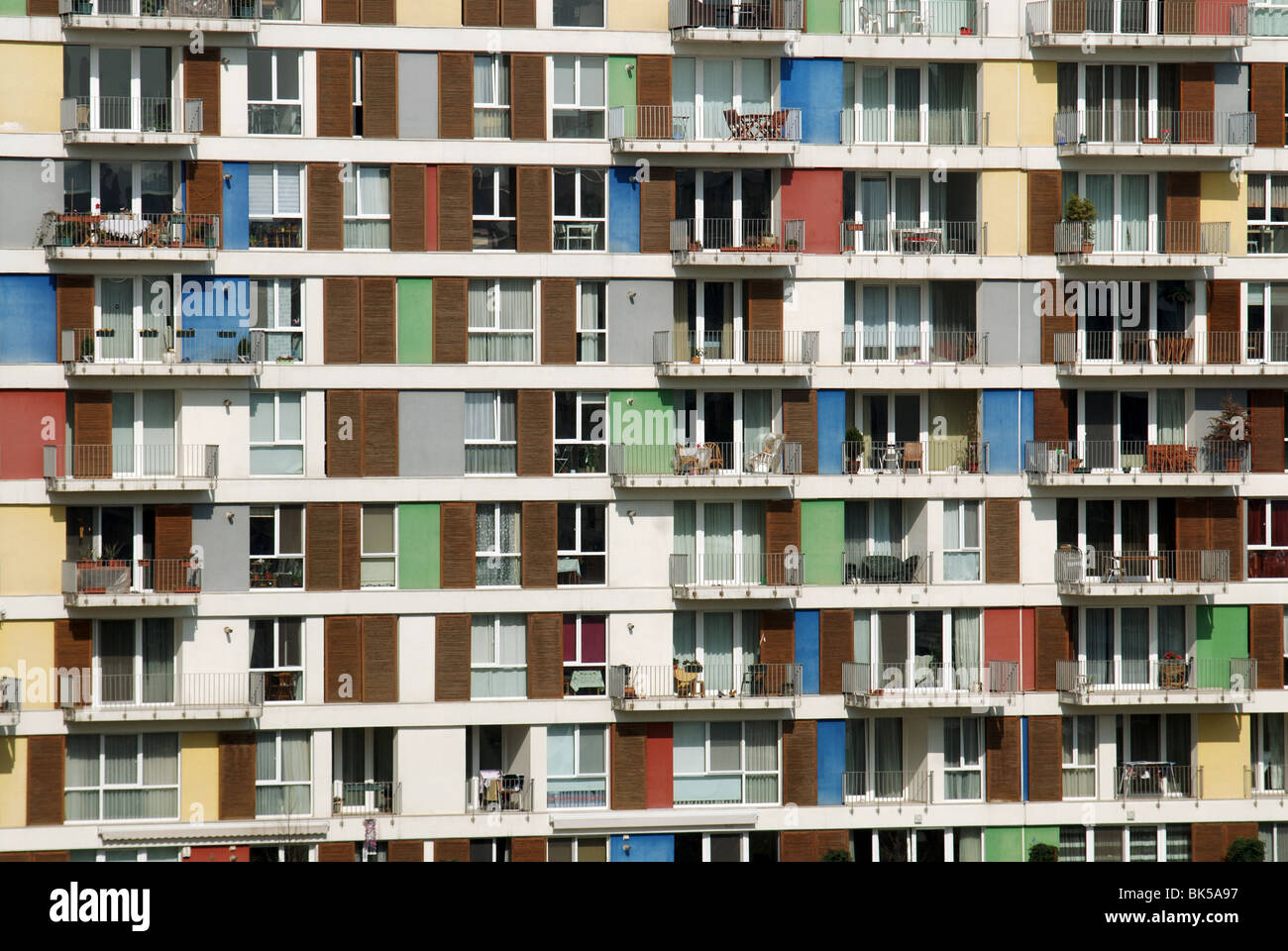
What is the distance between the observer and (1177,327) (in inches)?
1489

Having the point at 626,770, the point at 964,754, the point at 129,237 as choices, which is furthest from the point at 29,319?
the point at 964,754

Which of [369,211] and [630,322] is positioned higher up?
[369,211]

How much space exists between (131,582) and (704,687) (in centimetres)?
1241

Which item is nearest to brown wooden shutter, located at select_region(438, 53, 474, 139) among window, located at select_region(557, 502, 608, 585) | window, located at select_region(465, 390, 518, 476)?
window, located at select_region(465, 390, 518, 476)

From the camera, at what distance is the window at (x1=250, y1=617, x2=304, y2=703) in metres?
35.2

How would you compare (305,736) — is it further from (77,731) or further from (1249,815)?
(1249,815)

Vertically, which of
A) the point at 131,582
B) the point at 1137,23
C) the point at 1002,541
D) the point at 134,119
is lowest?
the point at 131,582

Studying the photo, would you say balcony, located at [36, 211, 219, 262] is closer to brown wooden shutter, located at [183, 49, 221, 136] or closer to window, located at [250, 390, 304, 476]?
brown wooden shutter, located at [183, 49, 221, 136]

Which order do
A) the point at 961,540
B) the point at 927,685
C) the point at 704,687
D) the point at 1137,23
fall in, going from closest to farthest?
the point at 704,687
the point at 927,685
the point at 1137,23
the point at 961,540

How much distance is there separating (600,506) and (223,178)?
10.6 m

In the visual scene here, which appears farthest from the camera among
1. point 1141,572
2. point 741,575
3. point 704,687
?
point 1141,572

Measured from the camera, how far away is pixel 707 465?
3603cm

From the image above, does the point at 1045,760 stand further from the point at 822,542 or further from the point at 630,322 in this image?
the point at 630,322

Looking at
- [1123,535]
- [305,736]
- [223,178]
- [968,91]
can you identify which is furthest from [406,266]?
[1123,535]
